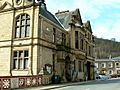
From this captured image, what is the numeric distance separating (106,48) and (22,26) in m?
103

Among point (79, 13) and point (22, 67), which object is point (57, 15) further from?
point (22, 67)

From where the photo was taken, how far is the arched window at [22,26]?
29672 millimetres

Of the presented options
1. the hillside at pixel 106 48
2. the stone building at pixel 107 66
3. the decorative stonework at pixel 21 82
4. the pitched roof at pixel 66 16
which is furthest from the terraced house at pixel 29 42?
the hillside at pixel 106 48

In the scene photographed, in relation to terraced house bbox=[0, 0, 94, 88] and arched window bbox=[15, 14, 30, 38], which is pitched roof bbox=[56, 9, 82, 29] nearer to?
terraced house bbox=[0, 0, 94, 88]

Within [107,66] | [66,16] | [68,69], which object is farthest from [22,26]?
[107,66]

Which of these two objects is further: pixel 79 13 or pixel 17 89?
pixel 79 13

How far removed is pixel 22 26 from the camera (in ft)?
99.0

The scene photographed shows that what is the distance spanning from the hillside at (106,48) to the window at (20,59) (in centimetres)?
9858

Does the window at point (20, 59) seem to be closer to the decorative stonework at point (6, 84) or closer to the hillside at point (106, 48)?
the decorative stonework at point (6, 84)

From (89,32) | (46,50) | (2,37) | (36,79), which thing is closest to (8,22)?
(2,37)

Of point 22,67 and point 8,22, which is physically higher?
point 8,22

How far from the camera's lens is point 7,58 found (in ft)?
97.9

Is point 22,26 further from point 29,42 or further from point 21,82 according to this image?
point 21,82

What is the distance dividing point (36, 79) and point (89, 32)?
2875cm
